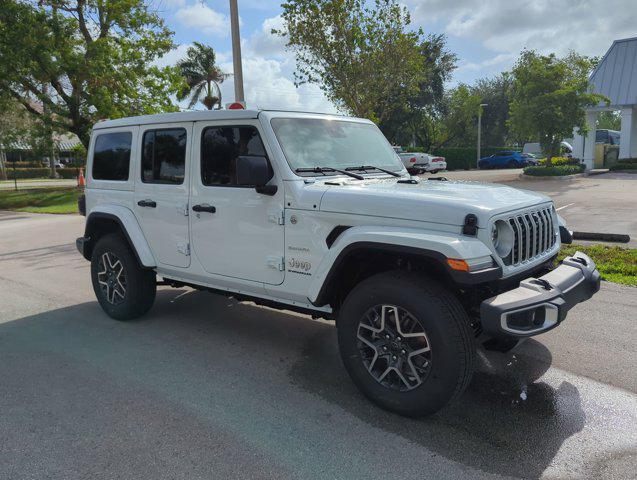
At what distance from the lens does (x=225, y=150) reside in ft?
14.0

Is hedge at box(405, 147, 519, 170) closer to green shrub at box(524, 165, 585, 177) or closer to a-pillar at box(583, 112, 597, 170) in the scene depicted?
a-pillar at box(583, 112, 597, 170)

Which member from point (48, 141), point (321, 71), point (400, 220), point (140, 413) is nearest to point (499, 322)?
point (400, 220)

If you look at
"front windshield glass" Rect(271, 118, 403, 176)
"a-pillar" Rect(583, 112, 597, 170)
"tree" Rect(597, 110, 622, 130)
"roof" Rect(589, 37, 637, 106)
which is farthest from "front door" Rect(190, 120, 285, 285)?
"tree" Rect(597, 110, 622, 130)

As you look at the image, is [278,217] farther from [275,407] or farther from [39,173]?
[39,173]

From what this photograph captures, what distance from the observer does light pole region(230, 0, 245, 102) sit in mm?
9719

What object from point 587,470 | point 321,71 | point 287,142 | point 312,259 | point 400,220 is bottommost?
point 587,470

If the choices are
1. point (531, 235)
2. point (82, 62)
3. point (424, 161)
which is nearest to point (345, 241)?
point (531, 235)

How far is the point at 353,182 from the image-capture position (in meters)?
3.99

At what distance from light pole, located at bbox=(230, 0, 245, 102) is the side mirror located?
6.51 m

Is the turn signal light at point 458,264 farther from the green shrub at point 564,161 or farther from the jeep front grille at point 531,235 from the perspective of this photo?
the green shrub at point 564,161

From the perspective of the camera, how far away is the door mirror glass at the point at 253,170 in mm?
3568

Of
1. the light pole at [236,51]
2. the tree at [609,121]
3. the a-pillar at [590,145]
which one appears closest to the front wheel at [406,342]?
the light pole at [236,51]

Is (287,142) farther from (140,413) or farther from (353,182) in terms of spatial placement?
(140,413)

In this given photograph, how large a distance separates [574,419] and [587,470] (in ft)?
1.87
